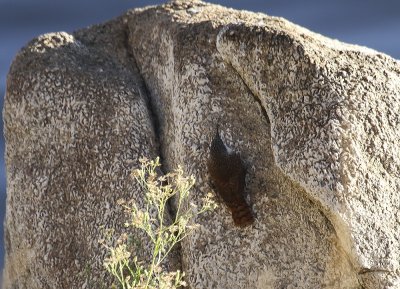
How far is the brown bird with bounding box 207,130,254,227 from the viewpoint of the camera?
11.2 ft

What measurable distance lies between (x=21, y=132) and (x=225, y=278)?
0.77m

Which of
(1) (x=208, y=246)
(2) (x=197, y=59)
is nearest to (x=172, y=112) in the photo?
(2) (x=197, y=59)

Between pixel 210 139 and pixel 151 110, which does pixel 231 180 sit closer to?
pixel 210 139

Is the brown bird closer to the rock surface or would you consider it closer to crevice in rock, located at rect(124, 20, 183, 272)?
the rock surface

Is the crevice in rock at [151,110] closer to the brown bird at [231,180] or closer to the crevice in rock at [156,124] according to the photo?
the crevice in rock at [156,124]

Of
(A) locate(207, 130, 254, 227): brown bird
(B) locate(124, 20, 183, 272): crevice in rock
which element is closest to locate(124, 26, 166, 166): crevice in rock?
(B) locate(124, 20, 183, 272): crevice in rock

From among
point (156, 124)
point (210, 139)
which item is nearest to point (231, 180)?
point (210, 139)

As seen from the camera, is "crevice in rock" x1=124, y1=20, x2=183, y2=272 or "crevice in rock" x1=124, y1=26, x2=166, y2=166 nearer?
"crevice in rock" x1=124, y1=20, x2=183, y2=272

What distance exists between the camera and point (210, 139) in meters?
3.48

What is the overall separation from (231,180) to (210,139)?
5.0 inches

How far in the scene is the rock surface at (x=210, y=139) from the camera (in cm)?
327

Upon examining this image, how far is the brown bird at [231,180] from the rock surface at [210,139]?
25mm

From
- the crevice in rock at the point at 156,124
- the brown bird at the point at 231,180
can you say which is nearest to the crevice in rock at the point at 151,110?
the crevice in rock at the point at 156,124

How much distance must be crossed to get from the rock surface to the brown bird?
0.03m
